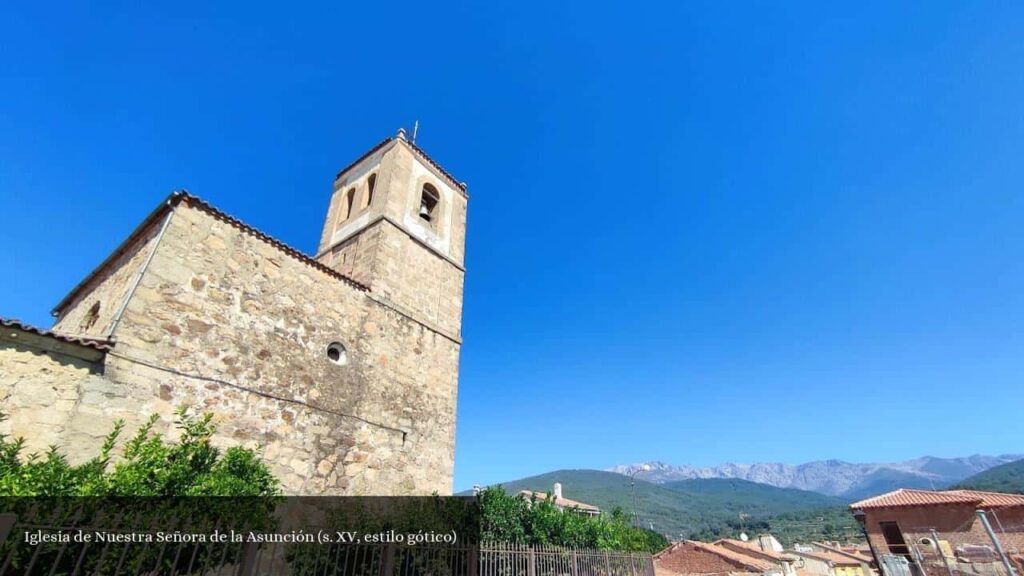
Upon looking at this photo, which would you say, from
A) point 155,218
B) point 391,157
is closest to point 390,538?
point 155,218

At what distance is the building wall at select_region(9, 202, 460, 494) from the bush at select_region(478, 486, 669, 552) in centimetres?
131

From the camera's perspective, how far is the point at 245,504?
676 centimetres

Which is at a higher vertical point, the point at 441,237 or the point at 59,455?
the point at 441,237

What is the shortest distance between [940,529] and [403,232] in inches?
1223

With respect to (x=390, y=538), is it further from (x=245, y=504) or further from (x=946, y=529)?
(x=946, y=529)

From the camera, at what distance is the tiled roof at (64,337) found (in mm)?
6184

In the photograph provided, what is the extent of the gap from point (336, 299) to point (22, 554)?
690 cm

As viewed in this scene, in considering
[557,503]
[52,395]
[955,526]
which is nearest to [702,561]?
[557,503]

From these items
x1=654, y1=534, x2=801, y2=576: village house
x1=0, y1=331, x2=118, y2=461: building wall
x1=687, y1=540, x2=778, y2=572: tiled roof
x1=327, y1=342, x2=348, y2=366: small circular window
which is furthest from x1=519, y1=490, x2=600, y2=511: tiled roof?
x1=0, y1=331, x2=118, y2=461: building wall

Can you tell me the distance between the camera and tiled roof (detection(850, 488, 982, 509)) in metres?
23.0

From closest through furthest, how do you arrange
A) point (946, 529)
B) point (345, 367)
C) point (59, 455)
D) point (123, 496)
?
point (123, 496) → point (59, 455) → point (345, 367) → point (946, 529)

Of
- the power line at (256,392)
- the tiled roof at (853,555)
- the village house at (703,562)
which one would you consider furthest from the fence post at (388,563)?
the tiled roof at (853,555)

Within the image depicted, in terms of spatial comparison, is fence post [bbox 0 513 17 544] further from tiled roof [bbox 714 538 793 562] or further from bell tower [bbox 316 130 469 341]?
tiled roof [bbox 714 538 793 562]

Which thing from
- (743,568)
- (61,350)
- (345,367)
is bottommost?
(743,568)
